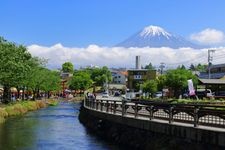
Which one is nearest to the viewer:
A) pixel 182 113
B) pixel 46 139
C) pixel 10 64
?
pixel 182 113

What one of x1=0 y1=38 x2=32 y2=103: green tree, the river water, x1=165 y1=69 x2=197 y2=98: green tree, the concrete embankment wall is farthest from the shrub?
x1=165 y1=69 x2=197 y2=98: green tree

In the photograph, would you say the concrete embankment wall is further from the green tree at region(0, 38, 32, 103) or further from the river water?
the green tree at region(0, 38, 32, 103)

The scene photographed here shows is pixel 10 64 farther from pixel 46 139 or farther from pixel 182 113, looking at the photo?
pixel 182 113

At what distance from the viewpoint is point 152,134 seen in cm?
3034

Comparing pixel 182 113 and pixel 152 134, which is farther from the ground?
pixel 182 113

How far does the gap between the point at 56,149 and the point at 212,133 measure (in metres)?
13.3

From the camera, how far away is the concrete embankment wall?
76.2 ft

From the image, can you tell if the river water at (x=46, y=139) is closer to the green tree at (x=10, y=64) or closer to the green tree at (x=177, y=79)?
the green tree at (x=10, y=64)

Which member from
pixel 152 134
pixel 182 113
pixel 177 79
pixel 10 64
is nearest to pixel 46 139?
pixel 152 134

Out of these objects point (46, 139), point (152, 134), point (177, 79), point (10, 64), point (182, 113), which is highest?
point (10, 64)

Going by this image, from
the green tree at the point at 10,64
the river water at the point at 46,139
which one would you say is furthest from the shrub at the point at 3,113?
the river water at the point at 46,139

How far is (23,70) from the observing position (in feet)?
240

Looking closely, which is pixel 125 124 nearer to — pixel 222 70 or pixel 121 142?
pixel 121 142

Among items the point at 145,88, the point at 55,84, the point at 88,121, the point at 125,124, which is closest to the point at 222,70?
the point at 145,88
